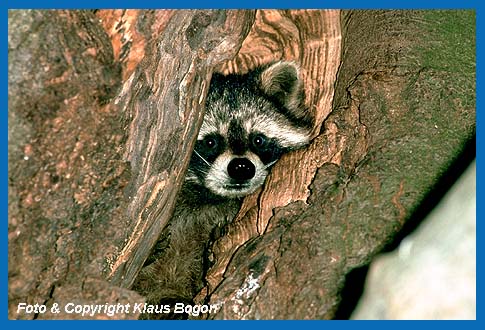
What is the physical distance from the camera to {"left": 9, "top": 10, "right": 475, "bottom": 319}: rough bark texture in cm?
231

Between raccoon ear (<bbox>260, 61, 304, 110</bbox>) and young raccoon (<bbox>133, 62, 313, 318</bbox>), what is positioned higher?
raccoon ear (<bbox>260, 61, 304, 110</bbox>)

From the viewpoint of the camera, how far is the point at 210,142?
4367 mm

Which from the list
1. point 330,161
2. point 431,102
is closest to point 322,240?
point 330,161

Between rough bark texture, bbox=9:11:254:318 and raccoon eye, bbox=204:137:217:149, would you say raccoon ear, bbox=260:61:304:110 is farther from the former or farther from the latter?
rough bark texture, bbox=9:11:254:318

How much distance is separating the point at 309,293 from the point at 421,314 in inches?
29.3

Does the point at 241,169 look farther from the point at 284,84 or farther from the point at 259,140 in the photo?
the point at 284,84

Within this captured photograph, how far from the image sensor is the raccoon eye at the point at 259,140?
4445 mm

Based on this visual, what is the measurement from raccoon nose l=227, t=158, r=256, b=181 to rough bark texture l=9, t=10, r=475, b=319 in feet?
1.87

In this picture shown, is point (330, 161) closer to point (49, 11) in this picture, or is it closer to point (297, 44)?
point (297, 44)

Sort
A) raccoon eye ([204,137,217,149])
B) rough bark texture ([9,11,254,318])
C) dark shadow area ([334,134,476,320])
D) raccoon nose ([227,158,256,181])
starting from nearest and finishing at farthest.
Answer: rough bark texture ([9,11,254,318])
dark shadow area ([334,134,476,320])
raccoon nose ([227,158,256,181])
raccoon eye ([204,137,217,149])

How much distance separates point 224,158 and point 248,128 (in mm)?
353

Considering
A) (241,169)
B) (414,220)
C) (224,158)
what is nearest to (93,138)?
(414,220)

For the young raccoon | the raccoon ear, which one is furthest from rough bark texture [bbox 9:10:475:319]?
the raccoon ear

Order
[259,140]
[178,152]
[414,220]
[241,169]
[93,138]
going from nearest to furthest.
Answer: [93,138], [414,220], [178,152], [241,169], [259,140]
